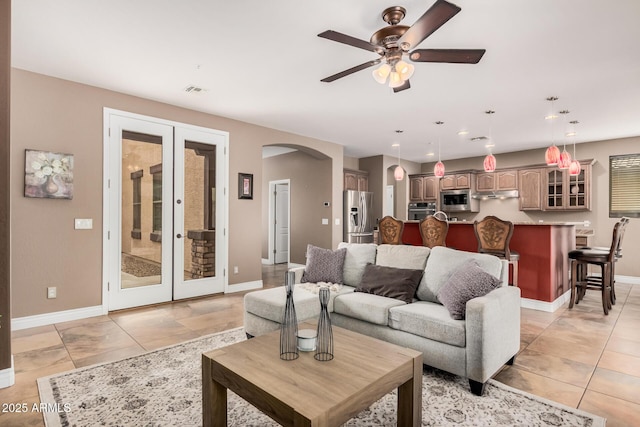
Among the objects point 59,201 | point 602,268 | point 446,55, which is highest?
point 446,55

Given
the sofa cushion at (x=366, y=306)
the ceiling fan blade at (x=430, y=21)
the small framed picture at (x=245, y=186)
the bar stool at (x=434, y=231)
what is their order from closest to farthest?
the ceiling fan blade at (x=430, y=21)
the sofa cushion at (x=366, y=306)
the bar stool at (x=434, y=231)
the small framed picture at (x=245, y=186)

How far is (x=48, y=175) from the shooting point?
12.5 feet

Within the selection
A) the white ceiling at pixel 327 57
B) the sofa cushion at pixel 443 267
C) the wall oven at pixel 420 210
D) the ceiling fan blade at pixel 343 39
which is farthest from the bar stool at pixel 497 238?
the wall oven at pixel 420 210

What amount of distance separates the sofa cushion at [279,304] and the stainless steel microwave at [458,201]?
6103mm

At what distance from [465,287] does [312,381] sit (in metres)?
1.47

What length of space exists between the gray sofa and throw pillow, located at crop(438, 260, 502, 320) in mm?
31

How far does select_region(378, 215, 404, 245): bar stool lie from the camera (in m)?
5.05

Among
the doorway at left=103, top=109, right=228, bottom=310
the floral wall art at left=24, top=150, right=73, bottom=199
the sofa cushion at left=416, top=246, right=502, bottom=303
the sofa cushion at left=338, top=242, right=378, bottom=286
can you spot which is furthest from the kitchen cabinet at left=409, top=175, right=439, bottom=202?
the floral wall art at left=24, top=150, right=73, bottom=199

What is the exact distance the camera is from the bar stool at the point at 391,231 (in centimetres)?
505

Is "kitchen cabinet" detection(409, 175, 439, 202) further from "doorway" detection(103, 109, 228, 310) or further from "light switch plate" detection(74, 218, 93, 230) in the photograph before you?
"light switch plate" detection(74, 218, 93, 230)

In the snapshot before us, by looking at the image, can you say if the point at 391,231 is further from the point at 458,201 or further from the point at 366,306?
the point at 458,201

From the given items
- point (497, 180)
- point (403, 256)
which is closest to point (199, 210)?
point (403, 256)

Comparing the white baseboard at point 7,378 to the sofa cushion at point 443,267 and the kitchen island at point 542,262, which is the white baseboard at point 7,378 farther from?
the kitchen island at point 542,262

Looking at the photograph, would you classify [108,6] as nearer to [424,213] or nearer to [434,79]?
[434,79]
